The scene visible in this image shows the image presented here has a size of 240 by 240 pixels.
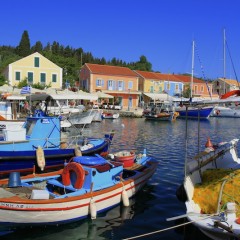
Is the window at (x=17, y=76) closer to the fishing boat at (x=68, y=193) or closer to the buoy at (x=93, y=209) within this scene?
the fishing boat at (x=68, y=193)

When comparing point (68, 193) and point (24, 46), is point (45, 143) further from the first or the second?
point (24, 46)

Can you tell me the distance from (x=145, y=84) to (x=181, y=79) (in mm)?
12547

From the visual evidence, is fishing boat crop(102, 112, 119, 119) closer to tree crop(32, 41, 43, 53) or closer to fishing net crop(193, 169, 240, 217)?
fishing net crop(193, 169, 240, 217)

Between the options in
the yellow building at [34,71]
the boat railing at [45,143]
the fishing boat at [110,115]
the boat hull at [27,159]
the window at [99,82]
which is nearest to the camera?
the boat hull at [27,159]

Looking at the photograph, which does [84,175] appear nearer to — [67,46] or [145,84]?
[145,84]

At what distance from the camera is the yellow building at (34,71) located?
52.4m

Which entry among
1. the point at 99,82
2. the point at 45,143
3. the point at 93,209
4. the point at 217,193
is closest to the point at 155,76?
the point at 99,82

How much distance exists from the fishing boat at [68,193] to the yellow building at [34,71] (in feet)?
139

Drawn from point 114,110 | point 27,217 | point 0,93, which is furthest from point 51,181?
point 114,110

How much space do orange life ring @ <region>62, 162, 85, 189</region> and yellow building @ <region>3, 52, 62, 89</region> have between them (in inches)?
1699

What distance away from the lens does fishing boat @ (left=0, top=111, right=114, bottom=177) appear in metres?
14.0

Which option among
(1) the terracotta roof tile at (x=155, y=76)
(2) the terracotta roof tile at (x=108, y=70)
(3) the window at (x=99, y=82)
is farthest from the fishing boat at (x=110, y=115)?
(1) the terracotta roof tile at (x=155, y=76)

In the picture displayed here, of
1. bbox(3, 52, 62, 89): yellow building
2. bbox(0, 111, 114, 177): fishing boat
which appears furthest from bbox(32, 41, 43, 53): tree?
bbox(0, 111, 114, 177): fishing boat

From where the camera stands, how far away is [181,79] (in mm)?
80375
